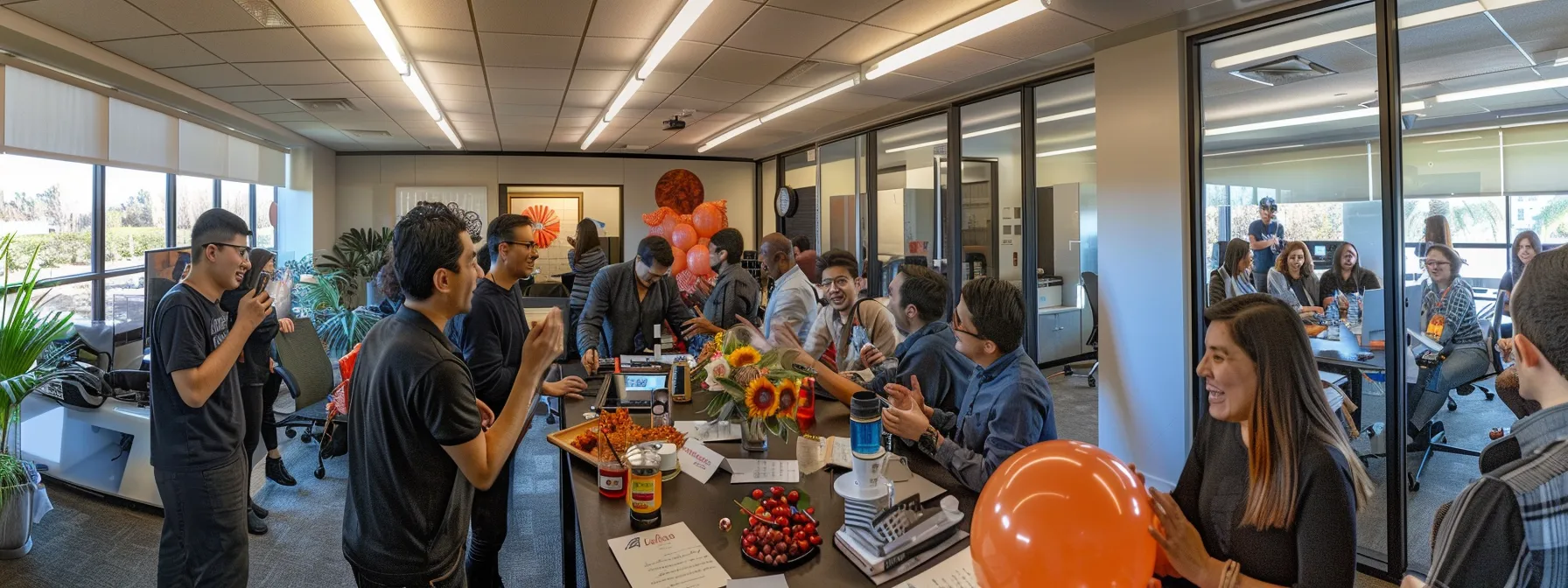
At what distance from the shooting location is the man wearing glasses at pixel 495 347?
2572 mm

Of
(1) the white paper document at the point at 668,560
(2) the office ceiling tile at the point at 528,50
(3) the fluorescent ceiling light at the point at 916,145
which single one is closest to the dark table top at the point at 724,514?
(1) the white paper document at the point at 668,560

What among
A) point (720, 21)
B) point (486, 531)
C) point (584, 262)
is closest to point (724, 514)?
point (486, 531)

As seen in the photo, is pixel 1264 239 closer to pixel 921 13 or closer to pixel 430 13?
pixel 921 13

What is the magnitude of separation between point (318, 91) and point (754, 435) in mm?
5267

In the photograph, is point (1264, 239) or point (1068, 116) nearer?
point (1264, 239)

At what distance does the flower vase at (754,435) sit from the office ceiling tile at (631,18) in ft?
7.61

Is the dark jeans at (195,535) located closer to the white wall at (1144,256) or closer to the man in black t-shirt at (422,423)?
the man in black t-shirt at (422,423)

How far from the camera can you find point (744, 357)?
84.4 inches

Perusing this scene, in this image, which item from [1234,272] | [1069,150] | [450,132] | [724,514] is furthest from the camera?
[450,132]

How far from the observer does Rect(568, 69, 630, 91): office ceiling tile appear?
4.93 m

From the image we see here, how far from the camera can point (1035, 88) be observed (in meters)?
5.10

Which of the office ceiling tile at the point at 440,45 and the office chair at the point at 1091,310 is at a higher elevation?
the office ceiling tile at the point at 440,45

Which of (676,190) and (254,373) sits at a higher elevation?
(676,190)

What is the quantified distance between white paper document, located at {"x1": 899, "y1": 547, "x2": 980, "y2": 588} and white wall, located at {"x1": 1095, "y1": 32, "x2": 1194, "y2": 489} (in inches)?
112
